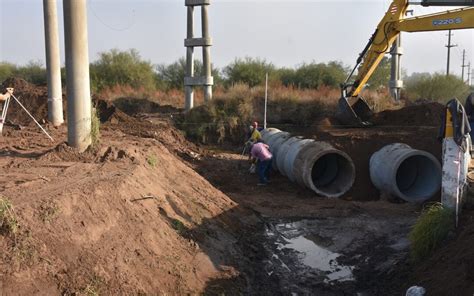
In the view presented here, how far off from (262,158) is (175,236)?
7.77 m

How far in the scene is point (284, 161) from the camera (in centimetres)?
1445

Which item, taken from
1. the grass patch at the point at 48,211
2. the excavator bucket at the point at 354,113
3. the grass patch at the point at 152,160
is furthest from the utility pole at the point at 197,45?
the grass patch at the point at 48,211

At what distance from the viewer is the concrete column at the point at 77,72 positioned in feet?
27.8

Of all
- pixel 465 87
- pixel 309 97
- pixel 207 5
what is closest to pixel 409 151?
pixel 309 97

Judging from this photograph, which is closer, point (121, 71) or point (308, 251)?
point (308, 251)

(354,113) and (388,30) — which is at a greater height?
(388,30)

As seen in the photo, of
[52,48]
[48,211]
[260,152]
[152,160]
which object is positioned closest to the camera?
[48,211]

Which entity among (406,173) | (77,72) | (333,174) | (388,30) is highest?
(388,30)

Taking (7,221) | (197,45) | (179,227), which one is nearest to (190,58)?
(197,45)

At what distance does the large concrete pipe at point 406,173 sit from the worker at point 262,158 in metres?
3.01

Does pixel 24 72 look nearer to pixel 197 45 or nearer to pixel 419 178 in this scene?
pixel 197 45

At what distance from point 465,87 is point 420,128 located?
73.0 feet

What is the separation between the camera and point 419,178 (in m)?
13.5

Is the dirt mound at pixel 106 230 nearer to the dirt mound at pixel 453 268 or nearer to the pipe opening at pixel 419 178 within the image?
the dirt mound at pixel 453 268
